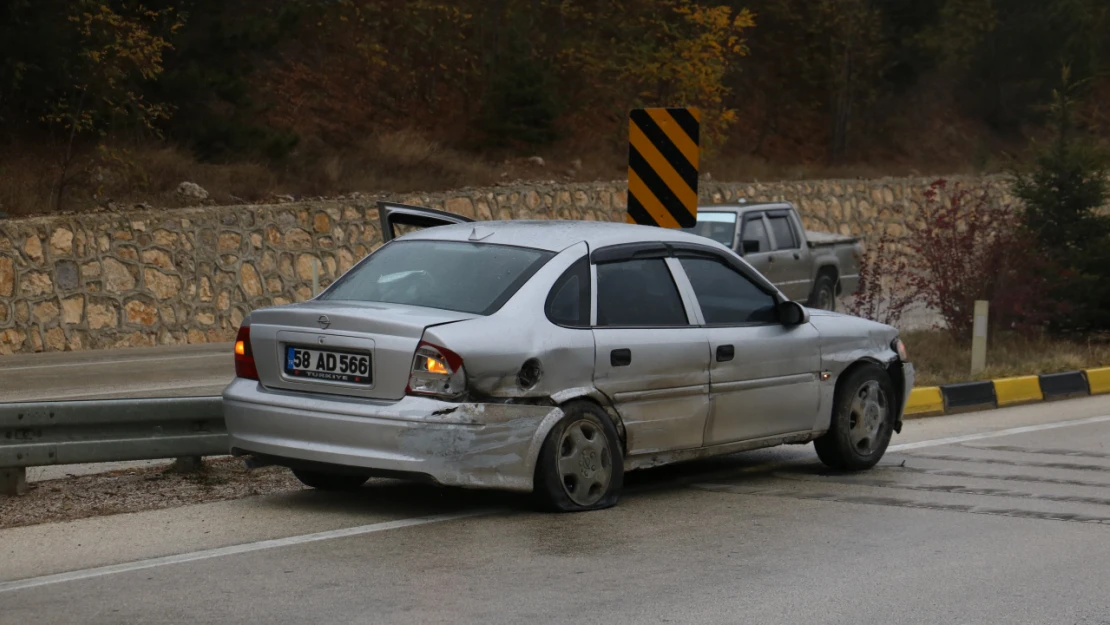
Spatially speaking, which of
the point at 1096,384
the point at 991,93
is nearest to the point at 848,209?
the point at 991,93

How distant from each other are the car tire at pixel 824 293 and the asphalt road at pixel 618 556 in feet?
42.6

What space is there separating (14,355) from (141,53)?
21.5 ft

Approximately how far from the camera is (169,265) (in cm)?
2133

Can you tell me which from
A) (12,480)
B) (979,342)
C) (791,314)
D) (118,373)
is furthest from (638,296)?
(118,373)

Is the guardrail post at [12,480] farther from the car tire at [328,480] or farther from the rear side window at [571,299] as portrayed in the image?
the rear side window at [571,299]

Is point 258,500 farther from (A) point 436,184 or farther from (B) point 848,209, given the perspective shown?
(B) point 848,209

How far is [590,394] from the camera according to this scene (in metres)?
8.10

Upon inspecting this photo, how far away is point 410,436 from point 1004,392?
7.87 meters

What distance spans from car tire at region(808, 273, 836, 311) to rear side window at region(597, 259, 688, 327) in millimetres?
13936

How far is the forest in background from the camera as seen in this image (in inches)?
938

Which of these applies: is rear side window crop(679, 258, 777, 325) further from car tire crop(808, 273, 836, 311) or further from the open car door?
car tire crop(808, 273, 836, 311)

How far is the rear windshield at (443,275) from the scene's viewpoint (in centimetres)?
816

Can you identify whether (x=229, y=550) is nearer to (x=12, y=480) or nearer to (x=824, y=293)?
(x=12, y=480)

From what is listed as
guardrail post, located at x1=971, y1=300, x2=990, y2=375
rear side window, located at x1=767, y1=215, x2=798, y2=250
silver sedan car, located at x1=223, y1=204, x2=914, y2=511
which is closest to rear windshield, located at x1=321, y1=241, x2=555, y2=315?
silver sedan car, located at x1=223, y1=204, x2=914, y2=511
